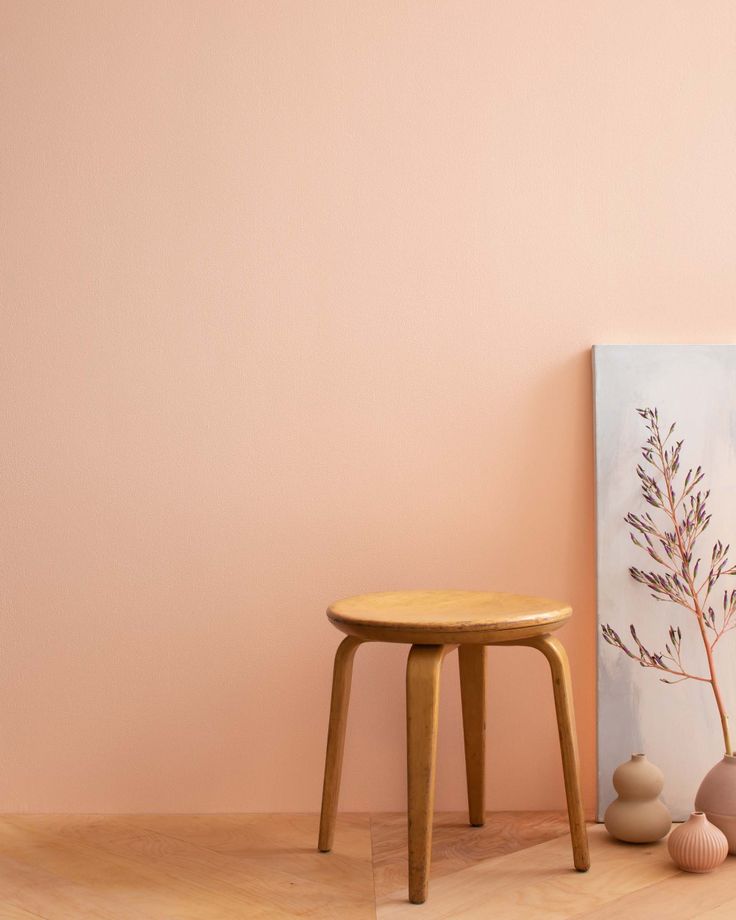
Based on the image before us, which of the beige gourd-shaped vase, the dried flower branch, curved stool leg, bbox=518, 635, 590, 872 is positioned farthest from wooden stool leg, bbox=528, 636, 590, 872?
the dried flower branch

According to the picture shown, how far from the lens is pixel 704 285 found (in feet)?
Answer: 6.44

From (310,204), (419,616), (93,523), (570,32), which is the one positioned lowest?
(419,616)

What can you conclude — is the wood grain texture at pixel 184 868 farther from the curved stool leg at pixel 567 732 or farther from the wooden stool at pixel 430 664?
the curved stool leg at pixel 567 732

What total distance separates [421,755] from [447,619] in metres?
0.22

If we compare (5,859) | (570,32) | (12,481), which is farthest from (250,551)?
(570,32)

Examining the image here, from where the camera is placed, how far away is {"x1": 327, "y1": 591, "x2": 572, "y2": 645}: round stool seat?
1.48 meters

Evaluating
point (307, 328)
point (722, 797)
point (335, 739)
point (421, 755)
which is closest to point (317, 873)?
point (335, 739)

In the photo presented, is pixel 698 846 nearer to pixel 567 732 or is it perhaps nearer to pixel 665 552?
pixel 567 732

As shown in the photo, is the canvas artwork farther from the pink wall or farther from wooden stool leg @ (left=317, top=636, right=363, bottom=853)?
wooden stool leg @ (left=317, top=636, right=363, bottom=853)

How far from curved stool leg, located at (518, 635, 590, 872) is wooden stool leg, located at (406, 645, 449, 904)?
0.20 metres

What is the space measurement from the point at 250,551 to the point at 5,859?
2.30 ft

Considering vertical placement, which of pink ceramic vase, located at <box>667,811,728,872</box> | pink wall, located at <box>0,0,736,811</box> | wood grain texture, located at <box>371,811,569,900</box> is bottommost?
wood grain texture, located at <box>371,811,569,900</box>

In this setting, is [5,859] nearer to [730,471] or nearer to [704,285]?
[730,471]

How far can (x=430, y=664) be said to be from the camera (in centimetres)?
150
